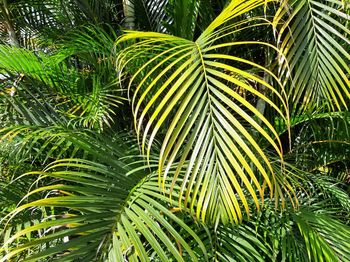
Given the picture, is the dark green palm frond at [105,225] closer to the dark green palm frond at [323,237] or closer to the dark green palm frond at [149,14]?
the dark green palm frond at [323,237]

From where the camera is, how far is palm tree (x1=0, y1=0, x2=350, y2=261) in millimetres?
852

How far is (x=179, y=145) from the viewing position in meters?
0.79

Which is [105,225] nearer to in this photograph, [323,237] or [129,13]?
[323,237]

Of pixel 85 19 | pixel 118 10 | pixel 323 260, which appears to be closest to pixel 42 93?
pixel 85 19

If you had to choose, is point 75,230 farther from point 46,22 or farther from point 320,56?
point 46,22

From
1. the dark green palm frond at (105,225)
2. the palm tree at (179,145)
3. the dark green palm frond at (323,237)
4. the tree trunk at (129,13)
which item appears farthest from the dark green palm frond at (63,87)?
the dark green palm frond at (323,237)

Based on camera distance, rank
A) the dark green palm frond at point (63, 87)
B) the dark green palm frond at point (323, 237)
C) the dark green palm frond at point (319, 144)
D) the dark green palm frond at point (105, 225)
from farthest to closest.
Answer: the dark green palm frond at point (319, 144), the dark green palm frond at point (63, 87), the dark green palm frond at point (323, 237), the dark green palm frond at point (105, 225)

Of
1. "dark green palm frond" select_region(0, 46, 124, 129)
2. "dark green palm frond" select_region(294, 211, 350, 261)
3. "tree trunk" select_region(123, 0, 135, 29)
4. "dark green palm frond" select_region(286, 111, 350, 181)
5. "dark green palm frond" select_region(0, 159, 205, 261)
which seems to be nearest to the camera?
"dark green palm frond" select_region(0, 159, 205, 261)

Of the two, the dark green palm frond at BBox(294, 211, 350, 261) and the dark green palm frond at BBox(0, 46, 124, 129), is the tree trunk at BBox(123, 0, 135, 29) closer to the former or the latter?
the dark green palm frond at BBox(0, 46, 124, 129)

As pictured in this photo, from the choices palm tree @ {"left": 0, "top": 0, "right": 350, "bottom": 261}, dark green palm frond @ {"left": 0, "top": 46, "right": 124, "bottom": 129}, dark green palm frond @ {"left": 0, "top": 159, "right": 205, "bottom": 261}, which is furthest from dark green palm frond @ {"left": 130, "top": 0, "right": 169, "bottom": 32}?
dark green palm frond @ {"left": 0, "top": 159, "right": 205, "bottom": 261}

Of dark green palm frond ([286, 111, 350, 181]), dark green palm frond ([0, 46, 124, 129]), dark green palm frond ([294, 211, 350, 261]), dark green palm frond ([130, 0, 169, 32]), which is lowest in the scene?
dark green palm frond ([294, 211, 350, 261])

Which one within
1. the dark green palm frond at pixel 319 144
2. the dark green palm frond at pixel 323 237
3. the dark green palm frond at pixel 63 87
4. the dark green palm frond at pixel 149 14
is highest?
the dark green palm frond at pixel 149 14

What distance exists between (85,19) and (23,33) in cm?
61

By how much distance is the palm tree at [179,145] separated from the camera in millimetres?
852
